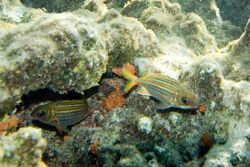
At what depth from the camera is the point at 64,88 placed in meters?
3.74

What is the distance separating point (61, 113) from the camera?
11.8 feet

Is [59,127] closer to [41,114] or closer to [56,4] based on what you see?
[41,114]

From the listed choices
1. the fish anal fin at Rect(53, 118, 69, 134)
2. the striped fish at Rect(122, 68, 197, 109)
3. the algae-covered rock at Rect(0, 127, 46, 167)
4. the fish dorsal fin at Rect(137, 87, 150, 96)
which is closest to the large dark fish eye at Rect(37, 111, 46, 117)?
the fish anal fin at Rect(53, 118, 69, 134)

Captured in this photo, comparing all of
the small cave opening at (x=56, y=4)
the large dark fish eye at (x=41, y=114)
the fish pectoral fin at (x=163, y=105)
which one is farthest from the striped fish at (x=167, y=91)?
Result: the small cave opening at (x=56, y=4)

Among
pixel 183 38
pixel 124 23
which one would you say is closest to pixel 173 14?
pixel 183 38

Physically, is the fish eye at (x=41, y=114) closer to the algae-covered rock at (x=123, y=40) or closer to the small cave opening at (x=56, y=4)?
the algae-covered rock at (x=123, y=40)

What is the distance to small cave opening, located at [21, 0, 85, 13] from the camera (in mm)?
7375

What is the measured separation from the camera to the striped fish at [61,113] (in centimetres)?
349

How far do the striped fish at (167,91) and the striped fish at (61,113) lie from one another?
0.60 meters

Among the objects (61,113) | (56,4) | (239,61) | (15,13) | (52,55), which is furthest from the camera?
(56,4)

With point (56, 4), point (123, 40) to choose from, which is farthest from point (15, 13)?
point (123, 40)

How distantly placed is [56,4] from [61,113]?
15.0 feet

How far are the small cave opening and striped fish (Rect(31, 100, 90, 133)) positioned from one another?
4.03 m

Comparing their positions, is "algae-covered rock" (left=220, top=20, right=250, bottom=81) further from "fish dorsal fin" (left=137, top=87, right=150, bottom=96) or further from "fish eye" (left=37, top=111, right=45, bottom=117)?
"fish eye" (left=37, top=111, right=45, bottom=117)
